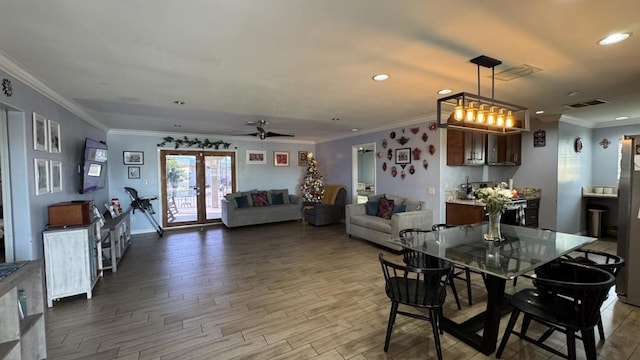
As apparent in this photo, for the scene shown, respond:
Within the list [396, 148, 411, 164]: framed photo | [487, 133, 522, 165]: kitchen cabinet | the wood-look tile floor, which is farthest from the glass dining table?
[487, 133, 522, 165]: kitchen cabinet

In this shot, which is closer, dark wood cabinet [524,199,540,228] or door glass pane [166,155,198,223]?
dark wood cabinet [524,199,540,228]

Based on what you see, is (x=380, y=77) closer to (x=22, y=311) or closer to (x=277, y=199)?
(x=22, y=311)

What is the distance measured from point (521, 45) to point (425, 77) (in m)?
0.92

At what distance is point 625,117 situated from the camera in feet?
18.0

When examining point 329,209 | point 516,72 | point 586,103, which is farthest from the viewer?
point 329,209

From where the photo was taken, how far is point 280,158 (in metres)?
8.62

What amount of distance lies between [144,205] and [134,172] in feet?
2.85

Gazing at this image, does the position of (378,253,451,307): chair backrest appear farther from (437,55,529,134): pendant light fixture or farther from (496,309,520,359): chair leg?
(437,55,529,134): pendant light fixture

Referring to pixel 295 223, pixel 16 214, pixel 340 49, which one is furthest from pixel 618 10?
pixel 295 223

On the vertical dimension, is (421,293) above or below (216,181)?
below

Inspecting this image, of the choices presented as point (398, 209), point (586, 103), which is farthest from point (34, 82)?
point (586, 103)

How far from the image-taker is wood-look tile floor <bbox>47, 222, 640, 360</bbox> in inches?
90.7

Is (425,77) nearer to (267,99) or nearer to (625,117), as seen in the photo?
(267,99)

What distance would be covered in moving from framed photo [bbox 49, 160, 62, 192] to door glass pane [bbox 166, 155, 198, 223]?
3.60m
